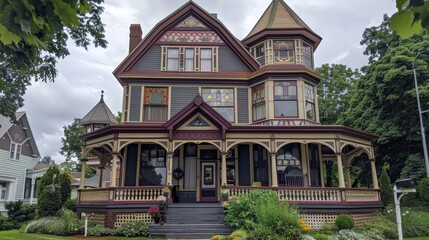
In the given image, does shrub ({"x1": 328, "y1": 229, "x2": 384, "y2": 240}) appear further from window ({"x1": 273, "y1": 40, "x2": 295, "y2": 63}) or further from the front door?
window ({"x1": 273, "y1": 40, "x2": 295, "y2": 63})

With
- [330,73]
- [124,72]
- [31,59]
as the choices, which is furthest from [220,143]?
[330,73]

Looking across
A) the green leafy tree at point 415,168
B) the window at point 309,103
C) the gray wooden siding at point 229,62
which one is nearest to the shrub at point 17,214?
the gray wooden siding at point 229,62

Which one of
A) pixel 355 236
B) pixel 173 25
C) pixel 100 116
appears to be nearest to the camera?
pixel 355 236

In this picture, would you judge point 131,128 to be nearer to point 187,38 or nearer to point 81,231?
point 81,231

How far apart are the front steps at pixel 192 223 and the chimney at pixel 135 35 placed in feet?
36.7

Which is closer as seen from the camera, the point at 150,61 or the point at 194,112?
the point at 194,112

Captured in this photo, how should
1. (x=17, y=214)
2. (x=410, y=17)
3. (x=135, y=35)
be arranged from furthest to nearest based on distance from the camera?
(x=17, y=214) → (x=135, y=35) → (x=410, y=17)

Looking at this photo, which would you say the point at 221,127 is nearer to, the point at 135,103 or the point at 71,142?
the point at 135,103

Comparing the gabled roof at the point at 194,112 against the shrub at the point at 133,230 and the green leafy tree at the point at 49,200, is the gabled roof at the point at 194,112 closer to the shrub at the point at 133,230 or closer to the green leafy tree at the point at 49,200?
the shrub at the point at 133,230

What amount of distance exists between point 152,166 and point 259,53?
8911mm

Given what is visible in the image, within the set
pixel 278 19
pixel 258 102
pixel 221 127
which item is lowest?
pixel 221 127

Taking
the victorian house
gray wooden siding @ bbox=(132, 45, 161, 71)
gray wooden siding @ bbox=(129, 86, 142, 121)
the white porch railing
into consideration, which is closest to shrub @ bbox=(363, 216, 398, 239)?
the victorian house

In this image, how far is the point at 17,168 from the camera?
1148 inches

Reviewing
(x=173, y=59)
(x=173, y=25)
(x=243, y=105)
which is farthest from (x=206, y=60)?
(x=243, y=105)
